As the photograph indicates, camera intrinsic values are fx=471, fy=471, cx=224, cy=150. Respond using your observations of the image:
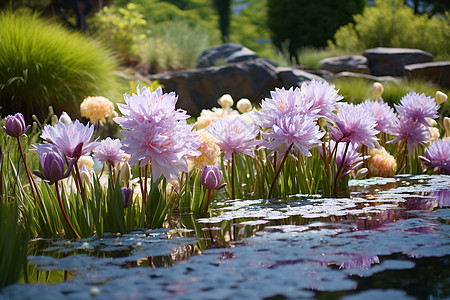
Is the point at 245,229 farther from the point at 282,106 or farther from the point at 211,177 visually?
the point at 282,106

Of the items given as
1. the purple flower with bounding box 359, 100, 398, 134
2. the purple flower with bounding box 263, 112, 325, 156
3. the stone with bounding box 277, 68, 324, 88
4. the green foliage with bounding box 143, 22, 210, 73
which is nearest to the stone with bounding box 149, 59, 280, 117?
the stone with bounding box 277, 68, 324, 88

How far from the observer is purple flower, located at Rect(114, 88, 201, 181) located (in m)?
1.72

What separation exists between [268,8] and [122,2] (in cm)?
942

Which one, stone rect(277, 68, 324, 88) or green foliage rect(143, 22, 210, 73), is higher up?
green foliage rect(143, 22, 210, 73)

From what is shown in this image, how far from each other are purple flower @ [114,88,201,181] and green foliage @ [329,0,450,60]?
1549 centimetres

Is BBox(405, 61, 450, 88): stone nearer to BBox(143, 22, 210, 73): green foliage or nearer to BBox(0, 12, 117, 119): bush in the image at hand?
BBox(143, 22, 210, 73): green foliage

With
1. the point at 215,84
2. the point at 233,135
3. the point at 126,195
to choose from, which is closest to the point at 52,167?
the point at 126,195

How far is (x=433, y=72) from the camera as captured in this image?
11.6 metres

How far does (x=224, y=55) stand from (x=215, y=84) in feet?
10.9

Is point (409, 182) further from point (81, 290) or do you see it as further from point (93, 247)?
point (81, 290)

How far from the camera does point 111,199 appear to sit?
1749 mm

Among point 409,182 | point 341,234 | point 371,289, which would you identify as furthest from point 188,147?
point 409,182

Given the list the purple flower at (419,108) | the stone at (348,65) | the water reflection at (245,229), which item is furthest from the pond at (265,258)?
the stone at (348,65)

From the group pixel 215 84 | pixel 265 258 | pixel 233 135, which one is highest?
pixel 215 84
